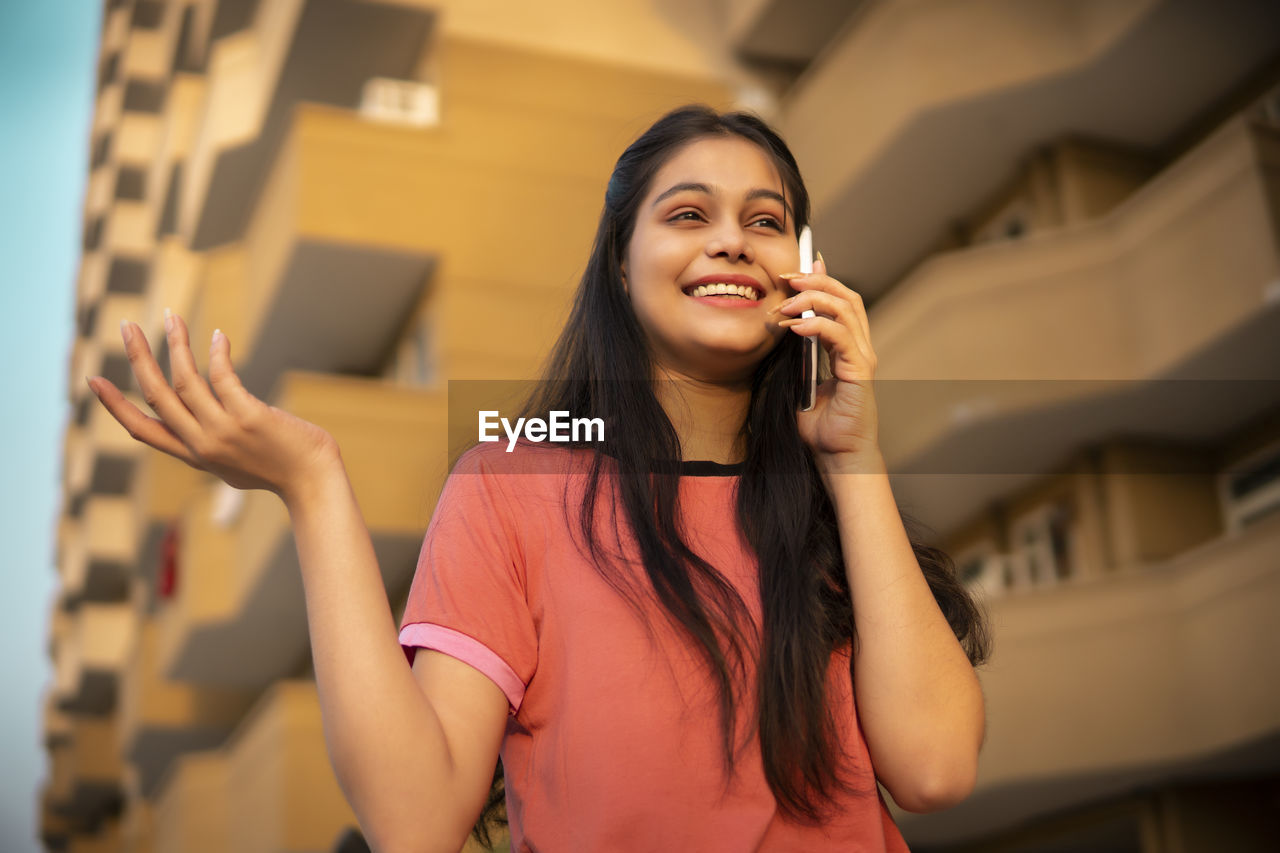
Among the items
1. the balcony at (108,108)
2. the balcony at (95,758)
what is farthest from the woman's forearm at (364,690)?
the balcony at (95,758)

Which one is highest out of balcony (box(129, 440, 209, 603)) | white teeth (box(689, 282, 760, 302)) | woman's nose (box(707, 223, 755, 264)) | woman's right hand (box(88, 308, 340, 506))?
balcony (box(129, 440, 209, 603))

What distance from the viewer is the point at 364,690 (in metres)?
1.67

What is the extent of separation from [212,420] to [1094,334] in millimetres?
10974

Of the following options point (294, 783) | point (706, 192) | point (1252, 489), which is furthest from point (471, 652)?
point (294, 783)

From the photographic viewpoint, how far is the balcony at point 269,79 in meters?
15.0

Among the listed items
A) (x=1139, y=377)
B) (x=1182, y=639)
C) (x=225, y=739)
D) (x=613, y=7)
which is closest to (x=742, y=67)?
(x=613, y=7)

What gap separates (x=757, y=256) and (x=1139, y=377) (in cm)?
1010

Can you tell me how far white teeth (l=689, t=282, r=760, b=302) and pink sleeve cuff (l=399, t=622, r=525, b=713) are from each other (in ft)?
2.17

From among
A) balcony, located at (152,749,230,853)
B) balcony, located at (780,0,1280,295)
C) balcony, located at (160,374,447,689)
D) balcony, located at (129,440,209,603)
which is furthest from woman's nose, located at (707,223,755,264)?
balcony, located at (129,440,209,603)

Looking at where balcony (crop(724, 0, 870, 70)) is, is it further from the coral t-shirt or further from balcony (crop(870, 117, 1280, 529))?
the coral t-shirt

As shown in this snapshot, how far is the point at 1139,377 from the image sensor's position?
11.6 metres

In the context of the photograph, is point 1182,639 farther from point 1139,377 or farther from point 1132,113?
point 1132,113

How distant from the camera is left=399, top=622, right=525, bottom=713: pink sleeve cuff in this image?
180cm

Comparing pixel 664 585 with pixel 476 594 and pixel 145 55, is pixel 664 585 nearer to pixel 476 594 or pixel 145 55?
pixel 476 594
